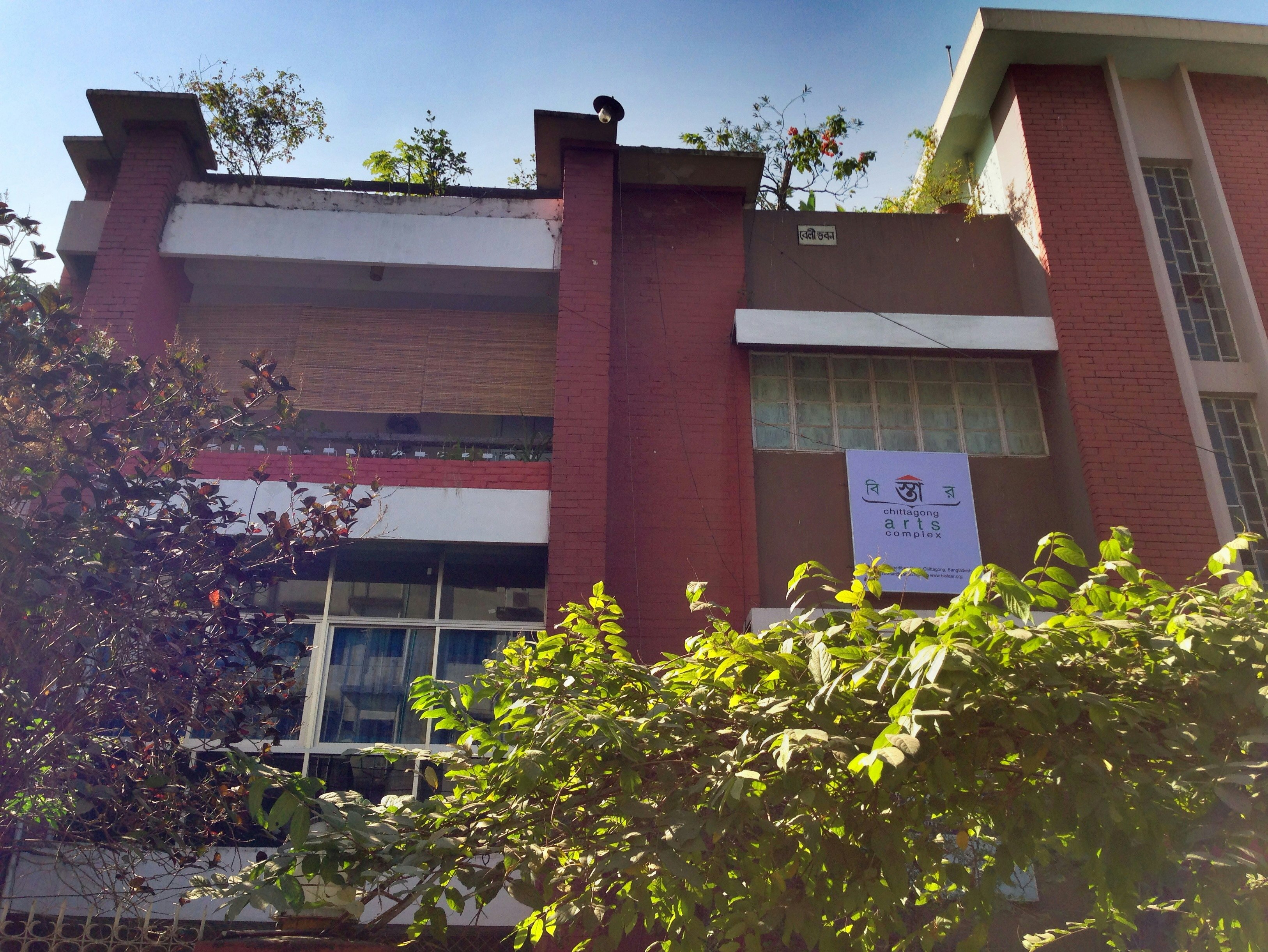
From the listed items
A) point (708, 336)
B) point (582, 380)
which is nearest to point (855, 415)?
point (708, 336)

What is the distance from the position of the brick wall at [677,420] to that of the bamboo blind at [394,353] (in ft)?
3.18

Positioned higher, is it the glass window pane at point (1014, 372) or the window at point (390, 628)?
the glass window pane at point (1014, 372)

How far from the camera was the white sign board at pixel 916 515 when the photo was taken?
8852 millimetres

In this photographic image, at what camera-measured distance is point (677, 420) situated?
9453 millimetres

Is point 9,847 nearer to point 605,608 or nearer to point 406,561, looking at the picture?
point 605,608

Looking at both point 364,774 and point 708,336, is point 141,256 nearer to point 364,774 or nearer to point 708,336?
point 364,774

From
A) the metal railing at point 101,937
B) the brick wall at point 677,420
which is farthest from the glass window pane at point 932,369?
the metal railing at point 101,937

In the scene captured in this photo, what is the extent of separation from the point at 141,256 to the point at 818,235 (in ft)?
22.1

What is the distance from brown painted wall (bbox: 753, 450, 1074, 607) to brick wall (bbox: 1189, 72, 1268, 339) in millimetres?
2826

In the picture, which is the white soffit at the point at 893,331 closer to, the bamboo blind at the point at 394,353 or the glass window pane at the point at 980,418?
the glass window pane at the point at 980,418

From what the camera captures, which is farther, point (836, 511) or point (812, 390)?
point (812, 390)

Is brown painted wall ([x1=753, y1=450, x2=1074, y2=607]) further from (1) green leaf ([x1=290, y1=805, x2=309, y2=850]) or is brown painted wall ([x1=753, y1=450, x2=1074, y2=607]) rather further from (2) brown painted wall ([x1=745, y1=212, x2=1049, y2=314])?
(1) green leaf ([x1=290, y1=805, x2=309, y2=850])

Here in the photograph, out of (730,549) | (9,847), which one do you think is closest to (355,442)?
(730,549)

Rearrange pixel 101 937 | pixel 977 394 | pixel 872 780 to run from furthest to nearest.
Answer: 1. pixel 977 394
2. pixel 101 937
3. pixel 872 780
